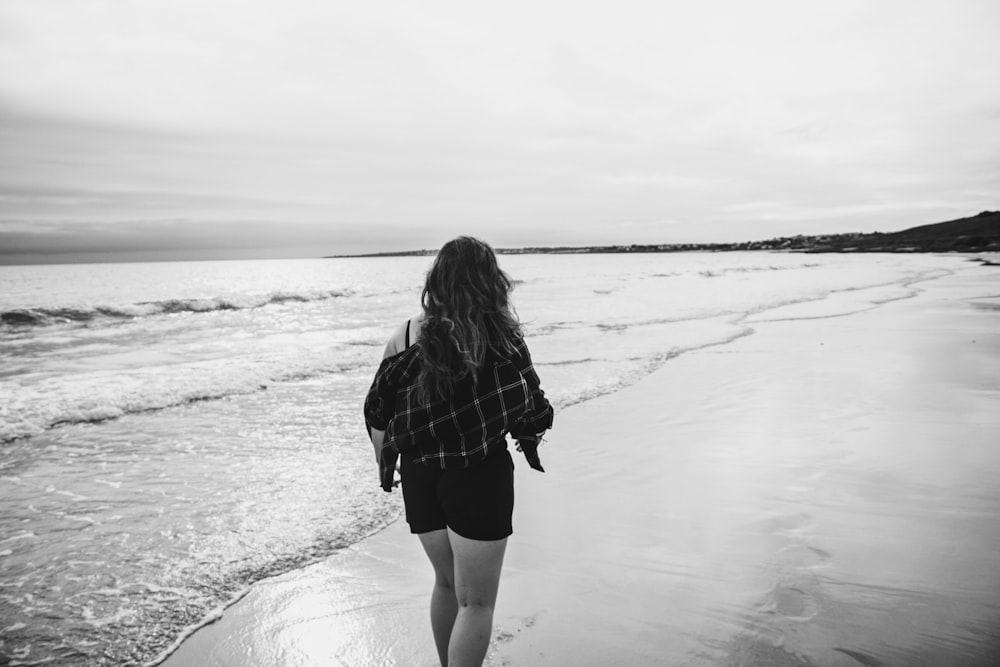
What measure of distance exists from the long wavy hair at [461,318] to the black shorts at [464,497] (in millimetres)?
300

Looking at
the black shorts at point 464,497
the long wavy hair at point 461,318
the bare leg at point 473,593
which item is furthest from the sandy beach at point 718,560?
the long wavy hair at point 461,318

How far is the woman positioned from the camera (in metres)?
2.19

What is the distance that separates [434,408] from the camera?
2227 mm

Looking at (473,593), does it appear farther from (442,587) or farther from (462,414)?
(462,414)

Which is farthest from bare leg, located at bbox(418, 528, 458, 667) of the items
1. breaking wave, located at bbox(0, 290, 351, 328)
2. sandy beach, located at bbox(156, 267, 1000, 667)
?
breaking wave, located at bbox(0, 290, 351, 328)

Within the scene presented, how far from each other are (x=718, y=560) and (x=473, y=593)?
206cm

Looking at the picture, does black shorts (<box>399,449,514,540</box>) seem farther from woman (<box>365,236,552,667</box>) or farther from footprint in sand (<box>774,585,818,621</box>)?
footprint in sand (<box>774,585,818,621</box>)

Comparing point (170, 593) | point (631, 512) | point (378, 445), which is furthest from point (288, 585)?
point (631, 512)

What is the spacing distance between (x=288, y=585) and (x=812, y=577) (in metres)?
3.09

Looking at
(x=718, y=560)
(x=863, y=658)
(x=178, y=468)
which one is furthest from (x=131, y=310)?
(x=863, y=658)

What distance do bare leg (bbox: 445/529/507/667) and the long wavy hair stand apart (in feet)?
1.99

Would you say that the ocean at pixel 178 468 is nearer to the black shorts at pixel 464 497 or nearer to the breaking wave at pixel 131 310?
the black shorts at pixel 464 497

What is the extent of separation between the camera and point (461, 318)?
Result: 217 centimetres

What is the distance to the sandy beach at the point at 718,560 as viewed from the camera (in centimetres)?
296
